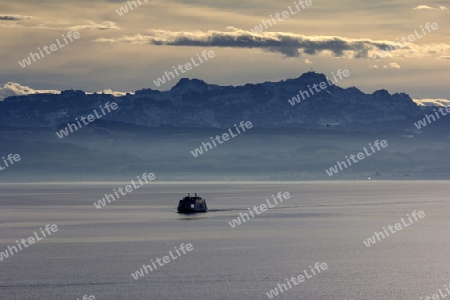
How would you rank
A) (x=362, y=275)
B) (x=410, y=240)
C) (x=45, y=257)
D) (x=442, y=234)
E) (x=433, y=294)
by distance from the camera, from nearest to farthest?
1. (x=433, y=294)
2. (x=362, y=275)
3. (x=45, y=257)
4. (x=410, y=240)
5. (x=442, y=234)

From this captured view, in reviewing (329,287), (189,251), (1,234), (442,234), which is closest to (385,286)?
(329,287)

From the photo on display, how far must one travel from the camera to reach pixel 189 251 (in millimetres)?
144500

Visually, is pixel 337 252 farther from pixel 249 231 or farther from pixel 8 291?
pixel 8 291

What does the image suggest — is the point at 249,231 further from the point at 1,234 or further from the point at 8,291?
the point at 8,291

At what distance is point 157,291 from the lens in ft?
344

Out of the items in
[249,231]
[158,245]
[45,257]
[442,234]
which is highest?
[45,257]

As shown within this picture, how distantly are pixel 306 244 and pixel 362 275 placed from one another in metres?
39.5

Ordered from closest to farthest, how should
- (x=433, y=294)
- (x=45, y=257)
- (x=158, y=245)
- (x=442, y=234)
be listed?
(x=433, y=294) < (x=45, y=257) < (x=158, y=245) < (x=442, y=234)

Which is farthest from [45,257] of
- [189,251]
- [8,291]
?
[8,291]

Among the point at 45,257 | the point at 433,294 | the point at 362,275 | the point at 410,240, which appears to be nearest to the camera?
the point at 433,294

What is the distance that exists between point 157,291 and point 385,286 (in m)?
27.2

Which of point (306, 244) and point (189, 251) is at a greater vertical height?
point (189, 251)

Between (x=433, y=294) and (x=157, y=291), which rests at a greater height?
(x=157, y=291)

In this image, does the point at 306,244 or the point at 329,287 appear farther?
the point at 306,244
